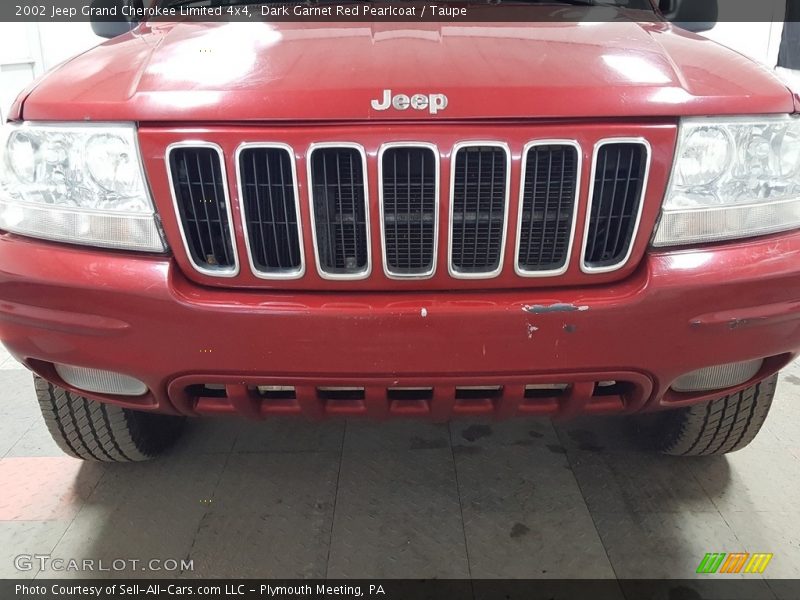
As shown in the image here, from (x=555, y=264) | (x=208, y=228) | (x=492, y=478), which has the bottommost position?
(x=492, y=478)

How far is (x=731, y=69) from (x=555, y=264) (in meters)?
0.63

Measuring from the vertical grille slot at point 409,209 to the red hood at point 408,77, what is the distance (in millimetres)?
92

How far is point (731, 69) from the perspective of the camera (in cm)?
149

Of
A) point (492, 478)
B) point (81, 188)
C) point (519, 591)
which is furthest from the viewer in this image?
point (492, 478)

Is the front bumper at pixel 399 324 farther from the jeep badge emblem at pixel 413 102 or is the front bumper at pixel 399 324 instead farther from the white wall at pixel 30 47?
the white wall at pixel 30 47

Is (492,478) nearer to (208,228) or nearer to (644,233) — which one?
(644,233)

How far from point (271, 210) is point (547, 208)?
0.61 metres

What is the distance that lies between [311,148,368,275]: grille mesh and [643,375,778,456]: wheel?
49.1 inches

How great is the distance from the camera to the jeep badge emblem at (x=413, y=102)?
132 cm

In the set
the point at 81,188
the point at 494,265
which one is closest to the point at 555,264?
the point at 494,265

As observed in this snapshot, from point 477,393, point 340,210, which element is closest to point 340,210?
point 340,210

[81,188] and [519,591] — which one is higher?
[81,188]

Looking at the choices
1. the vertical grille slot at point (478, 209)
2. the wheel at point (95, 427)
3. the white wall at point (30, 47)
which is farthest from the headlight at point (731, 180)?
the white wall at point (30, 47)

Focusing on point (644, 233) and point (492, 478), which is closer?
point (644, 233)
